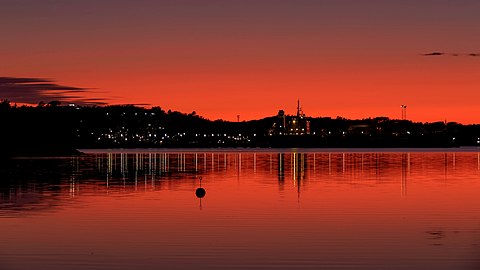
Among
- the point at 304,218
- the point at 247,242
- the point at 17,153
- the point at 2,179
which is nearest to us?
the point at 247,242

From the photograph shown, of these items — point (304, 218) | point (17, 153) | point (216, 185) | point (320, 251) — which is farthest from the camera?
point (17, 153)

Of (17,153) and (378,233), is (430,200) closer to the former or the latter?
(378,233)

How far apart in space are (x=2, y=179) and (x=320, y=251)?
51721 millimetres

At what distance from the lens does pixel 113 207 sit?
46.1m

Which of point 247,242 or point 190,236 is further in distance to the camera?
point 190,236

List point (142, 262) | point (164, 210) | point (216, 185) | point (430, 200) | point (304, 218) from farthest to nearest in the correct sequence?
point (216, 185) → point (430, 200) → point (164, 210) → point (304, 218) → point (142, 262)

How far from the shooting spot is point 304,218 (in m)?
39.8

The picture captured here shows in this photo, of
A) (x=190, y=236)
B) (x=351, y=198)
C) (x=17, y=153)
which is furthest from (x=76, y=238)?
(x=17, y=153)

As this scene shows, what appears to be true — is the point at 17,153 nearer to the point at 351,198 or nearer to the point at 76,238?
the point at 351,198

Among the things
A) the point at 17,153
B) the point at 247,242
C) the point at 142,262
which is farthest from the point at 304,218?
the point at 17,153

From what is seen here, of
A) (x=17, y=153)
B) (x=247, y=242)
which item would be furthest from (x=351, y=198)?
(x=17, y=153)

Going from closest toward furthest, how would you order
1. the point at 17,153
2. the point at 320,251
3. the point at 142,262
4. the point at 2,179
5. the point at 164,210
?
the point at 142,262
the point at 320,251
the point at 164,210
the point at 2,179
the point at 17,153

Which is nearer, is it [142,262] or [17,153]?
[142,262]

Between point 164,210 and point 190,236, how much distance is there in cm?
1224
